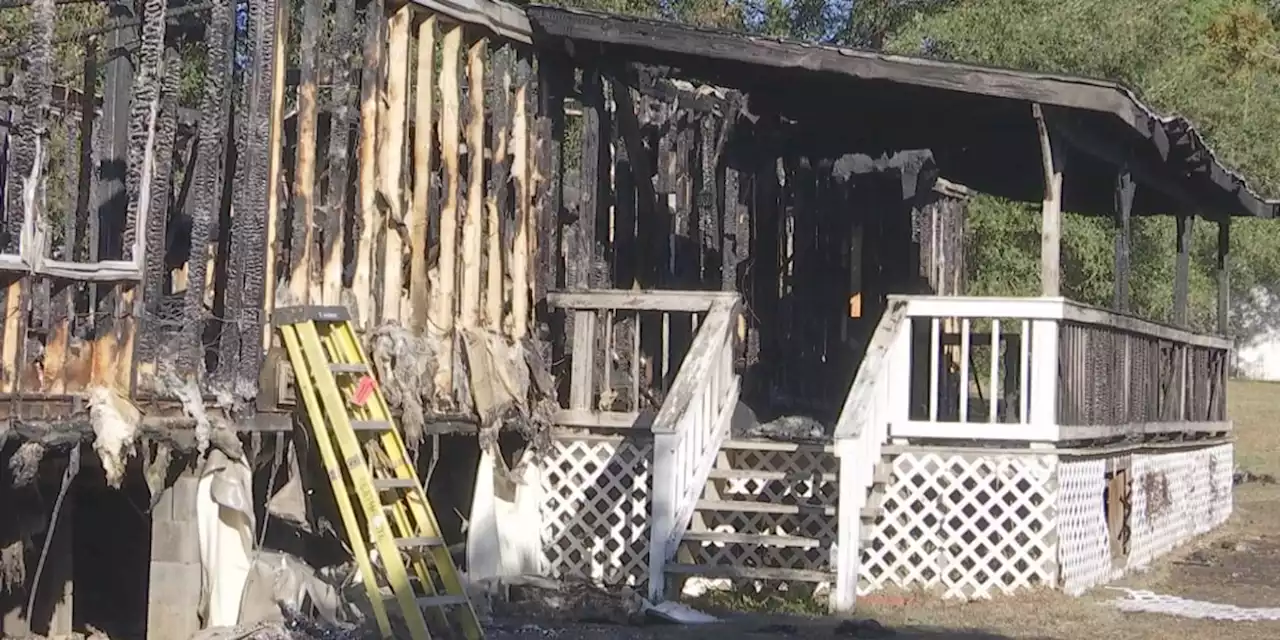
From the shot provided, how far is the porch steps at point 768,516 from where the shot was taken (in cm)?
1247

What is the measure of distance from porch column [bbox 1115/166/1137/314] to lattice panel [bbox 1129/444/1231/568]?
1.62 m

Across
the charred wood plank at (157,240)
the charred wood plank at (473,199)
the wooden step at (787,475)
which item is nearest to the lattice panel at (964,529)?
the wooden step at (787,475)

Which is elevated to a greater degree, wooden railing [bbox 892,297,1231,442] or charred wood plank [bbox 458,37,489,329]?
charred wood plank [bbox 458,37,489,329]

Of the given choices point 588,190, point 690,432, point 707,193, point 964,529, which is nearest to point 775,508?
point 690,432

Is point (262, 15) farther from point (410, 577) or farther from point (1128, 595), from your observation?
point (1128, 595)

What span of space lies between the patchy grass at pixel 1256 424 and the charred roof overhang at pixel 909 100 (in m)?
14.7

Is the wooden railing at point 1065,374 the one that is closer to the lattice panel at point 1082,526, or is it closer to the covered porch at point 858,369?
the covered porch at point 858,369

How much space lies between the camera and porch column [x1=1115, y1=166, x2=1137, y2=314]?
15.3 m

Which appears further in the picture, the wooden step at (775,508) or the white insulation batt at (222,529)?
the wooden step at (775,508)

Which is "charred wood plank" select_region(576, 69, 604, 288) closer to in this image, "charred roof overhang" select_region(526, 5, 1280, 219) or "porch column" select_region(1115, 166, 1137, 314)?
"charred roof overhang" select_region(526, 5, 1280, 219)

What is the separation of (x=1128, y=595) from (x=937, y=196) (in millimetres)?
8659

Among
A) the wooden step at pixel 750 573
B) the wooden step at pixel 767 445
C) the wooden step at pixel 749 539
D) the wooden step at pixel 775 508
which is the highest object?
the wooden step at pixel 767 445

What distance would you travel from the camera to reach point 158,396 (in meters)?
9.88

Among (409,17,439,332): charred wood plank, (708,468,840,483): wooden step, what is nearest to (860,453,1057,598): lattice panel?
(708,468,840,483): wooden step
